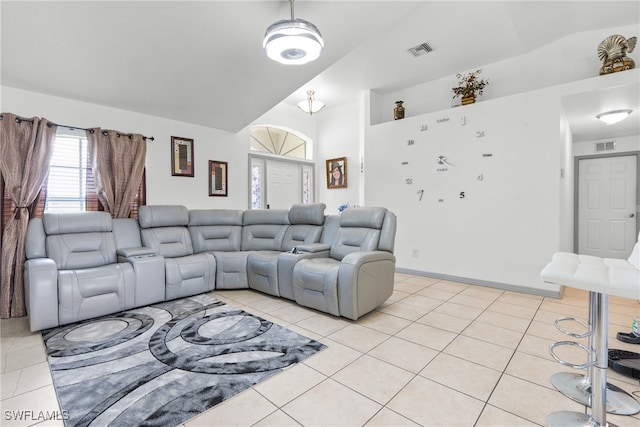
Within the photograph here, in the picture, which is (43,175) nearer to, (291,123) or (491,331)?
(291,123)

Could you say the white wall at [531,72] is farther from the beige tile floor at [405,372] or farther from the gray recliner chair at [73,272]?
the gray recliner chair at [73,272]

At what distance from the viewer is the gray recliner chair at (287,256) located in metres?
3.24

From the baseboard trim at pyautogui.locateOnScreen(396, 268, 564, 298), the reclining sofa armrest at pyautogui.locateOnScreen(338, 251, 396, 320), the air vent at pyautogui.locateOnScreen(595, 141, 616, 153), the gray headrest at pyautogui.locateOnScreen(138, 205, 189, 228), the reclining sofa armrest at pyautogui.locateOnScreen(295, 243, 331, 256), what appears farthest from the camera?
the air vent at pyautogui.locateOnScreen(595, 141, 616, 153)

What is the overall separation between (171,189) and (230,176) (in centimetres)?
105

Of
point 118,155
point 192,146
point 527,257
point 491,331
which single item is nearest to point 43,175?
point 118,155

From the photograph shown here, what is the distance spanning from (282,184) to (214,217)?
6.73 ft

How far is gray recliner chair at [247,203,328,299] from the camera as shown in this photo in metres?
3.24

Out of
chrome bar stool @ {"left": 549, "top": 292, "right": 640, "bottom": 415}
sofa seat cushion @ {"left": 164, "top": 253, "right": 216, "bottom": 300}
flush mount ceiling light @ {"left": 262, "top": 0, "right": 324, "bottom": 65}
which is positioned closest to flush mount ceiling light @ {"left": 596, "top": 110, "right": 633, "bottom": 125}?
chrome bar stool @ {"left": 549, "top": 292, "right": 640, "bottom": 415}

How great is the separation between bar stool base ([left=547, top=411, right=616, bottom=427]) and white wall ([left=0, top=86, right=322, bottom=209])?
4.65 m

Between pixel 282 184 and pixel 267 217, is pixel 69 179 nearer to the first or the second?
pixel 267 217

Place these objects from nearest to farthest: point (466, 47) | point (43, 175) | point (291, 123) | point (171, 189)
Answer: point (43, 175), point (466, 47), point (171, 189), point (291, 123)

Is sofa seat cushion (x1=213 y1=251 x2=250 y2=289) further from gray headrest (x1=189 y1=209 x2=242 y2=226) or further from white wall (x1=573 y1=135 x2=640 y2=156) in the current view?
white wall (x1=573 y1=135 x2=640 y2=156)

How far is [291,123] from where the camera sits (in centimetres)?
616

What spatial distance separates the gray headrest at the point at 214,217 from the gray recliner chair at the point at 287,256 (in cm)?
77
